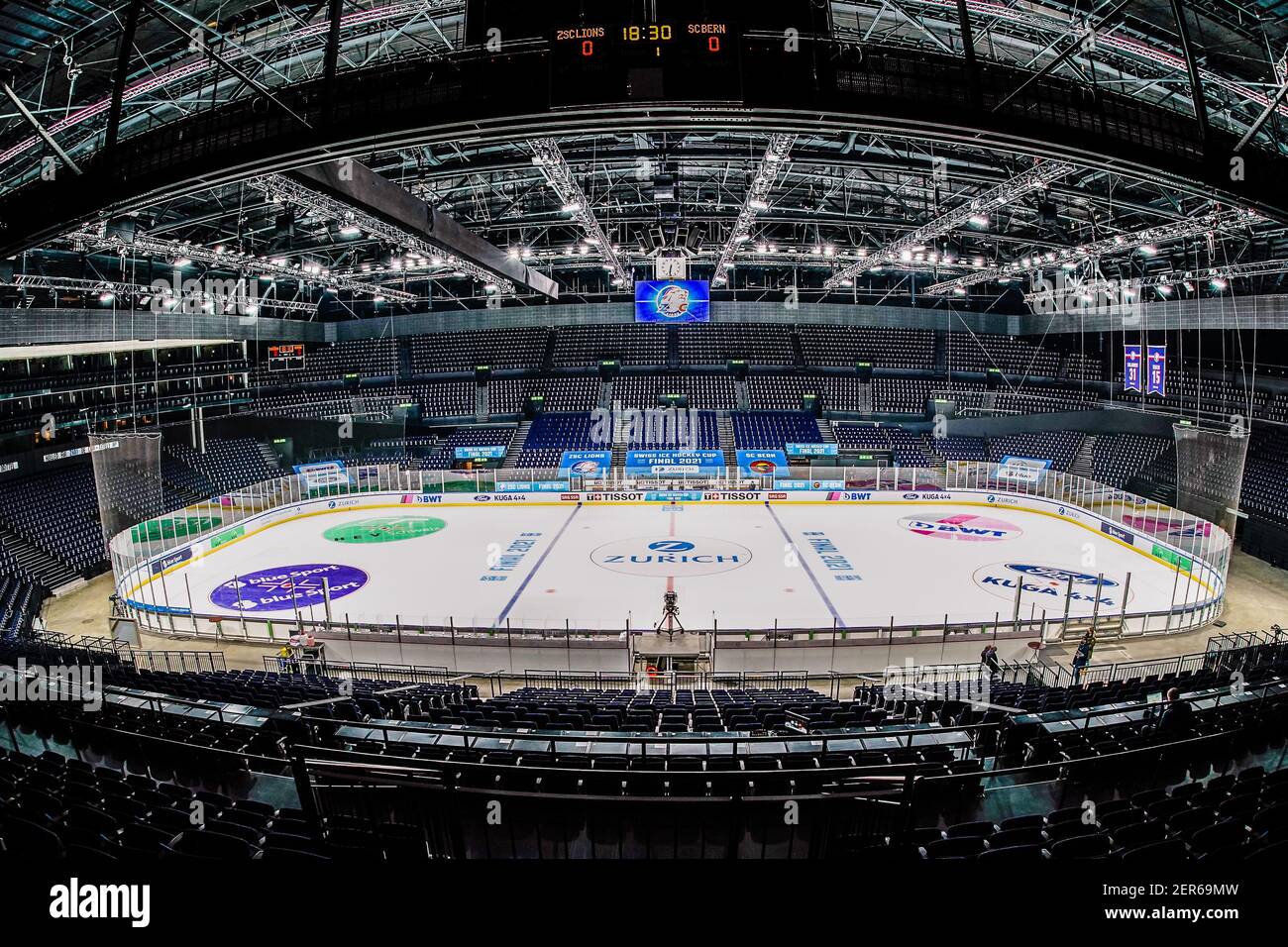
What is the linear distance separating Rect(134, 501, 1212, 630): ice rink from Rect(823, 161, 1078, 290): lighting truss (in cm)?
1098

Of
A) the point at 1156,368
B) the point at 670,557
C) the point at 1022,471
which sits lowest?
the point at 670,557

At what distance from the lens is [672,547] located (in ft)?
85.2

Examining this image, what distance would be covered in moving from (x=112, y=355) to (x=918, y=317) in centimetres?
4988

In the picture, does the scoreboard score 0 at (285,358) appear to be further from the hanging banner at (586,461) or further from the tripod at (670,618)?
the tripod at (670,618)

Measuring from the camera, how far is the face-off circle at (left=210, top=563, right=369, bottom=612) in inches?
808

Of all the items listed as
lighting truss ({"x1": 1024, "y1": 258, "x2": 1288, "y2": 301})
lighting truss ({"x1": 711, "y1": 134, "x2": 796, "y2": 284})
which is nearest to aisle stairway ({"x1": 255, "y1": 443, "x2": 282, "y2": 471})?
lighting truss ({"x1": 711, "y1": 134, "x2": 796, "y2": 284})

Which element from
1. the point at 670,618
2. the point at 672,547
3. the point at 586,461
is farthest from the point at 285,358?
the point at 670,618

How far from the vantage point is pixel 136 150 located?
10281 mm

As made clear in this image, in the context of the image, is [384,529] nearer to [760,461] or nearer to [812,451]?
[760,461]

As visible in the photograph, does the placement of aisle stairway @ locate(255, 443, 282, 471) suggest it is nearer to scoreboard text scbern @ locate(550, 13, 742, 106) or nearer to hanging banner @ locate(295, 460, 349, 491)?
hanging banner @ locate(295, 460, 349, 491)

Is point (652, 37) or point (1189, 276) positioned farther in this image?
point (1189, 276)

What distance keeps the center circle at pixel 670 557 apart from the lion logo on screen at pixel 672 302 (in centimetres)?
911

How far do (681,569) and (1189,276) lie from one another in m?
25.7
